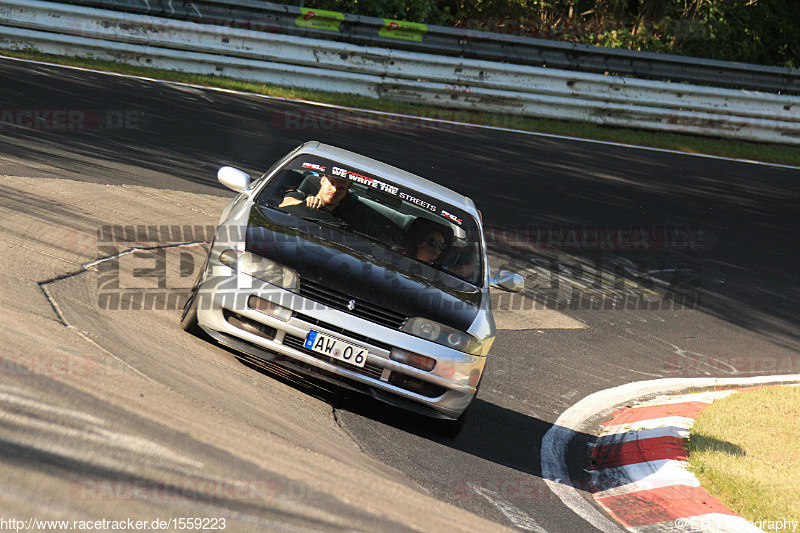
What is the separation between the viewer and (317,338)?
5000mm

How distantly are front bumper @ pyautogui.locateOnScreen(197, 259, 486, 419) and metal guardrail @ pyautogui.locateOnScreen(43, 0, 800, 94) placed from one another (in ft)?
34.6

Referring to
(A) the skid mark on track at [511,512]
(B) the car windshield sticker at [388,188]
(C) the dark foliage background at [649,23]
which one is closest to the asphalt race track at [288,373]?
(A) the skid mark on track at [511,512]

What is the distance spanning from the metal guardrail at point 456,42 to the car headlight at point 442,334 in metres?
10.9

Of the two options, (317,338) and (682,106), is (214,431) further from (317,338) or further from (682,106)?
(682,106)

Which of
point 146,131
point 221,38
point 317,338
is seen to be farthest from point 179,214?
point 221,38

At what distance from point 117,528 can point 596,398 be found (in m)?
5.00

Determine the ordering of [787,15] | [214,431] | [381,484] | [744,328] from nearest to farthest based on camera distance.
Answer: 1. [214,431]
2. [381,484]
3. [744,328]
4. [787,15]

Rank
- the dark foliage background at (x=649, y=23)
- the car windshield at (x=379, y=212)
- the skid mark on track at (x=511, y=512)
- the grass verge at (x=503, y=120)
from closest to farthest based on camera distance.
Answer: the skid mark on track at (x=511, y=512)
the car windshield at (x=379, y=212)
the grass verge at (x=503, y=120)
the dark foliage background at (x=649, y=23)

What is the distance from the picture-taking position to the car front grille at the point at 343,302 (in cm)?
505

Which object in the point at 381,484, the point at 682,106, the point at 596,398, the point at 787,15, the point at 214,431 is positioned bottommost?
the point at 596,398

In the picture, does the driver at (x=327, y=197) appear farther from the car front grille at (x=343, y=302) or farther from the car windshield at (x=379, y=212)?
the car front grille at (x=343, y=302)

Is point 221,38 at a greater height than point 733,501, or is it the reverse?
point 221,38

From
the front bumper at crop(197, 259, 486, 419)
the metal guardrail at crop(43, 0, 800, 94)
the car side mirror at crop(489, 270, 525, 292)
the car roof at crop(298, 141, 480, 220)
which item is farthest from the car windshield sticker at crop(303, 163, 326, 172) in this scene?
the metal guardrail at crop(43, 0, 800, 94)

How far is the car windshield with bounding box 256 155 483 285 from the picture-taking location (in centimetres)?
599
